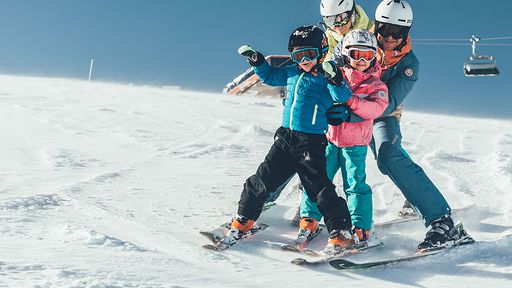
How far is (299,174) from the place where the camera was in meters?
5.09

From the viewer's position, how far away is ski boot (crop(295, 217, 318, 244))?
5.24m

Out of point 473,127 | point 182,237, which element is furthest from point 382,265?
point 473,127

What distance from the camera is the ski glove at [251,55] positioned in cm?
535

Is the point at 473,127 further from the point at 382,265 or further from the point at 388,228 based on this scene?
the point at 382,265

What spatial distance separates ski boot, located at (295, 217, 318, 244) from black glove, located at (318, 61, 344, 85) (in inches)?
48.1

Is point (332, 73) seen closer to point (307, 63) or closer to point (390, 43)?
point (307, 63)

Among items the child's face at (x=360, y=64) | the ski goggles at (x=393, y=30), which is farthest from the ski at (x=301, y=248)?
the ski goggles at (x=393, y=30)

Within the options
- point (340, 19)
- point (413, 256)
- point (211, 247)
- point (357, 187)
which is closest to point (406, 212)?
point (357, 187)

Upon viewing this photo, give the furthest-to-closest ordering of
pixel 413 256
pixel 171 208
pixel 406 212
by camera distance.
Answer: pixel 406 212
pixel 171 208
pixel 413 256

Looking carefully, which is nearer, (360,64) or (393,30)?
(360,64)

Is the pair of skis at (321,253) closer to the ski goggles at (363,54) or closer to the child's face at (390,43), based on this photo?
the ski goggles at (363,54)

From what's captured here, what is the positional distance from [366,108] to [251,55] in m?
1.09

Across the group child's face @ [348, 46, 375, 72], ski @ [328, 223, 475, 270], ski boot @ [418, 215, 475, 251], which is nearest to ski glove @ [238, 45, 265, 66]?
child's face @ [348, 46, 375, 72]

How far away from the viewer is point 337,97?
192 inches
